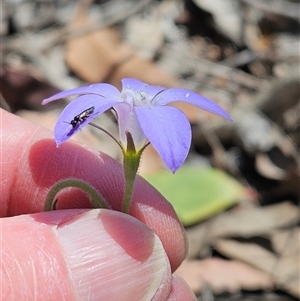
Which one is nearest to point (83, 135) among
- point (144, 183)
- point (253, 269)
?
point (253, 269)

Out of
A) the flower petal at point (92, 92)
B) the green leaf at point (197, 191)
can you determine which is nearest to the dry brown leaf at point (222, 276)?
the green leaf at point (197, 191)

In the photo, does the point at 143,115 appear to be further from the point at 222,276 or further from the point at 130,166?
the point at 222,276

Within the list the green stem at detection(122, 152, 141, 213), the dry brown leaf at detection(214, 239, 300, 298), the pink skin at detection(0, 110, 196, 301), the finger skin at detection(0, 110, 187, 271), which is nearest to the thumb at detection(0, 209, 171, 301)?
the pink skin at detection(0, 110, 196, 301)

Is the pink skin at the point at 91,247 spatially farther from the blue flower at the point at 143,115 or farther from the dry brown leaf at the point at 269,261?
the dry brown leaf at the point at 269,261

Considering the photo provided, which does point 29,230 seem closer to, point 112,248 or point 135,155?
point 112,248

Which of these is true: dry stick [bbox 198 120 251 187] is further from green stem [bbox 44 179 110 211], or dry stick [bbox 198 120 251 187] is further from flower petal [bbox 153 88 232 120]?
flower petal [bbox 153 88 232 120]
